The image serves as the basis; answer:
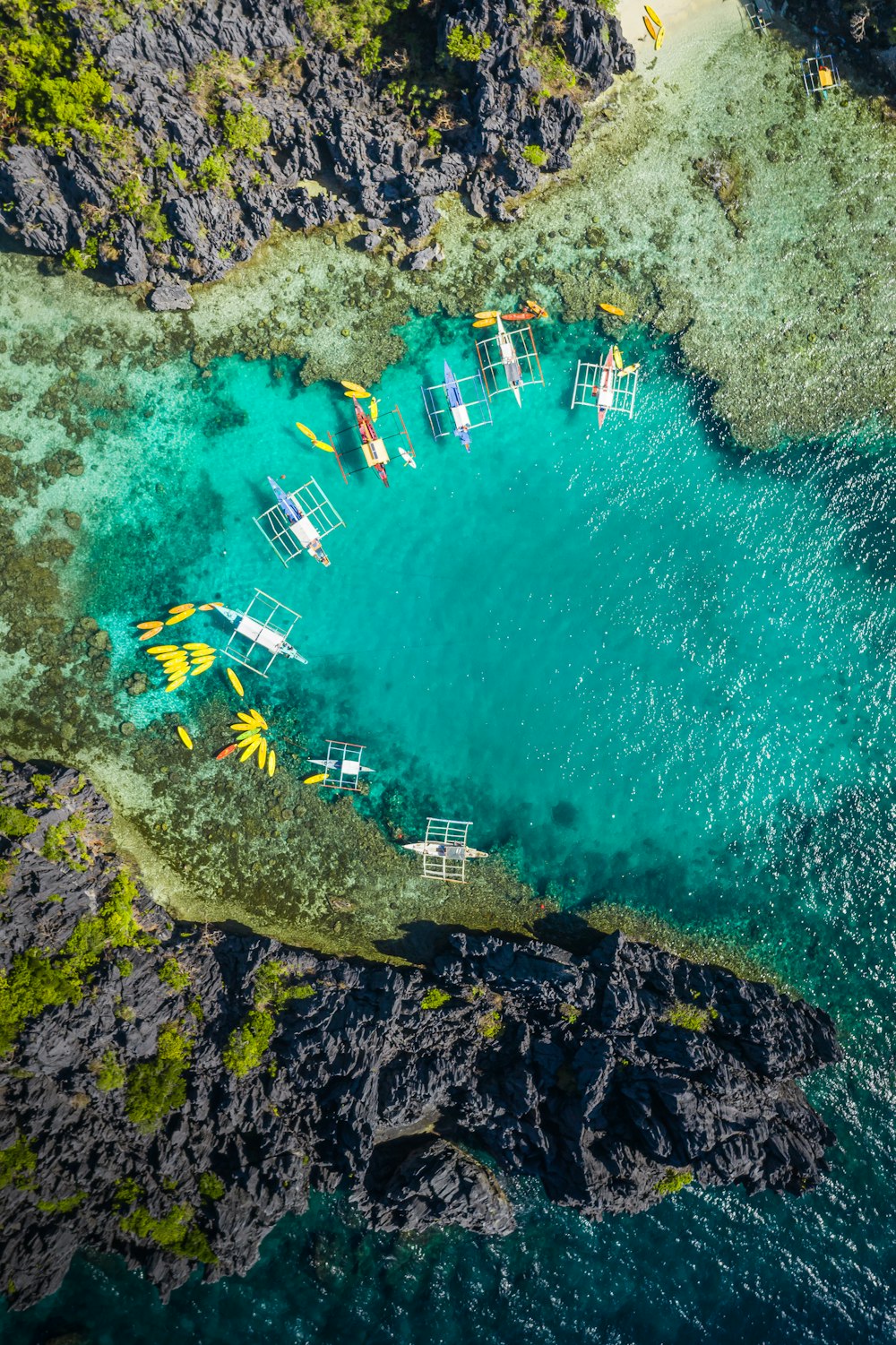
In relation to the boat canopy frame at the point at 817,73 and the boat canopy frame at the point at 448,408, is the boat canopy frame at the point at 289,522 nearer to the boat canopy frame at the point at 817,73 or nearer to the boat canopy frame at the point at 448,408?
the boat canopy frame at the point at 448,408

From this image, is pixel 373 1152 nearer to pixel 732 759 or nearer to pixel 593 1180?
pixel 593 1180

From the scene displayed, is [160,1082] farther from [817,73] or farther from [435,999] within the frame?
[817,73]

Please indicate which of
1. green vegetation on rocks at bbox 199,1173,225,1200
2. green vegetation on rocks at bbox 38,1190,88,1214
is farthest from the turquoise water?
green vegetation on rocks at bbox 199,1173,225,1200

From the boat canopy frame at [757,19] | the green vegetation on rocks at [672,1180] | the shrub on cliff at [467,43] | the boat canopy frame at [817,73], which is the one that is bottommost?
the green vegetation on rocks at [672,1180]

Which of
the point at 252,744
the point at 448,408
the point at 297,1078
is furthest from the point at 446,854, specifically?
the point at 448,408

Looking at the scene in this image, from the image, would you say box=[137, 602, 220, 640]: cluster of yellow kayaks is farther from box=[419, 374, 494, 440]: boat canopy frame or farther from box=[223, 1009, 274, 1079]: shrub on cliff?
box=[223, 1009, 274, 1079]: shrub on cliff

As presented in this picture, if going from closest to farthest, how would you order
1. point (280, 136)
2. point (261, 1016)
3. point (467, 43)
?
point (467, 43)
point (280, 136)
point (261, 1016)

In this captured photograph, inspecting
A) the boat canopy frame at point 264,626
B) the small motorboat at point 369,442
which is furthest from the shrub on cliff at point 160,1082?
the small motorboat at point 369,442

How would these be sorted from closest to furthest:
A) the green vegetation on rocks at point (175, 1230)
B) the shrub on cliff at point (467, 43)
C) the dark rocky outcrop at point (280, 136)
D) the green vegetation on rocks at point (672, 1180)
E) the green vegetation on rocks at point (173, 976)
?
the dark rocky outcrop at point (280, 136) < the shrub on cliff at point (467, 43) < the green vegetation on rocks at point (175, 1230) < the green vegetation on rocks at point (173, 976) < the green vegetation on rocks at point (672, 1180)
